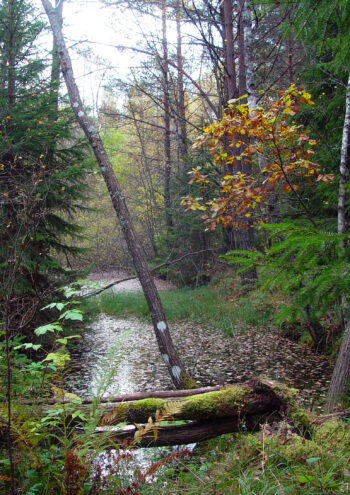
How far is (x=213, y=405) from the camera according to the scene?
2822 millimetres

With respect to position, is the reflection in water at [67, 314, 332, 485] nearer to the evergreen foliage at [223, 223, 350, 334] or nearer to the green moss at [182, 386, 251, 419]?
the green moss at [182, 386, 251, 419]

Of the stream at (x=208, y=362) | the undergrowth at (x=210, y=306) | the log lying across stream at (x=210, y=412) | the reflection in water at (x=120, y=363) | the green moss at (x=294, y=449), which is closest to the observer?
the green moss at (x=294, y=449)

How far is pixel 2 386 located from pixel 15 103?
19.6 feet

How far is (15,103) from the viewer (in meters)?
7.18

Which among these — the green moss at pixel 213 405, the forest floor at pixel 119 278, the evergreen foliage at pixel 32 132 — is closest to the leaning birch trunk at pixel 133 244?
the evergreen foliage at pixel 32 132

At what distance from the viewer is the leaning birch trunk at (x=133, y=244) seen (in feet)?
16.5

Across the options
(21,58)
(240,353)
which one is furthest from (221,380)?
(21,58)

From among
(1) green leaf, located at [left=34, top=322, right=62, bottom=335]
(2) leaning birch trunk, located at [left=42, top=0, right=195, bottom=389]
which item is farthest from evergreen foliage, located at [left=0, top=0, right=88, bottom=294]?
(1) green leaf, located at [left=34, top=322, right=62, bottom=335]

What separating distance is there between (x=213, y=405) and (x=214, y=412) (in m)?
0.06

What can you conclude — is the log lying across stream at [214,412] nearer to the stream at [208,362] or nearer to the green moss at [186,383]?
the stream at [208,362]

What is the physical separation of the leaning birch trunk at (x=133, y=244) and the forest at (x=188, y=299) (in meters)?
0.03

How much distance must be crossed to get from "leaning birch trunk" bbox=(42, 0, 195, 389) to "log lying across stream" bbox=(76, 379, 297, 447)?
2067 millimetres

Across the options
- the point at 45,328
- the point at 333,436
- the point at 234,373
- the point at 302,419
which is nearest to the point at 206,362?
the point at 234,373

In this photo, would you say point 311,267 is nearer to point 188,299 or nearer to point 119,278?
point 188,299
